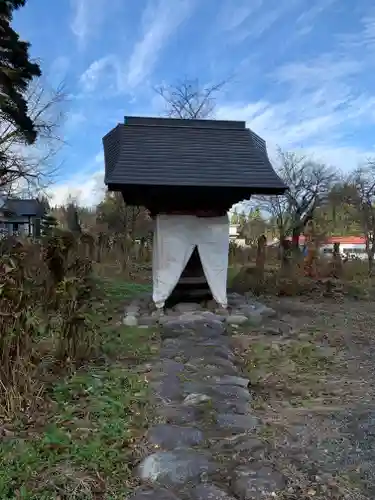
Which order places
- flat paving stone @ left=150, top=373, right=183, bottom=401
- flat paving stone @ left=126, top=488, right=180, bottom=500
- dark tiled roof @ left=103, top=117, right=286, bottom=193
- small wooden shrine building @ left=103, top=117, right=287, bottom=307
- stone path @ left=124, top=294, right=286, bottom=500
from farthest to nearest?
small wooden shrine building @ left=103, top=117, right=287, bottom=307 < dark tiled roof @ left=103, top=117, right=286, bottom=193 < flat paving stone @ left=150, top=373, right=183, bottom=401 < stone path @ left=124, top=294, right=286, bottom=500 < flat paving stone @ left=126, top=488, right=180, bottom=500

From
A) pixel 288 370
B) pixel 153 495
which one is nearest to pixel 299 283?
pixel 288 370

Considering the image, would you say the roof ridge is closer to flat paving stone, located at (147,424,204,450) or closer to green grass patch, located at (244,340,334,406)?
green grass patch, located at (244,340,334,406)

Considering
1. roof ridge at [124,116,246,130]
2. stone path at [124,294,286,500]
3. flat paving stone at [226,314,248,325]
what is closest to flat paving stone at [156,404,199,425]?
stone path at [124,294,286,500]

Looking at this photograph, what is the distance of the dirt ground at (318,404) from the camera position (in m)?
2.35

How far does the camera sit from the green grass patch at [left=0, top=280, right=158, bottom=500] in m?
2.12

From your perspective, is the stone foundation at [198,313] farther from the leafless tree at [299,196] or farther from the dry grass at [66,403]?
the leafless tree at [299,196]

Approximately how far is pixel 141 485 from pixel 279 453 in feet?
2.70

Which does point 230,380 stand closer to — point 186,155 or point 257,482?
point 257,482

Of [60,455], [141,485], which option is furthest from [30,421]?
[141,485]

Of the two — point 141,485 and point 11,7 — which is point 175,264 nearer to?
point 141,485

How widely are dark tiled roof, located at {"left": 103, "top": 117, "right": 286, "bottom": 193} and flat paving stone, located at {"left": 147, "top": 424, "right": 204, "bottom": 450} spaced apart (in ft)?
11.9

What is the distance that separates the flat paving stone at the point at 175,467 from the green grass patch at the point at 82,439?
0.29 ft

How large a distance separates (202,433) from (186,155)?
4.47 metres

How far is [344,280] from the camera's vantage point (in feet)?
39.8
